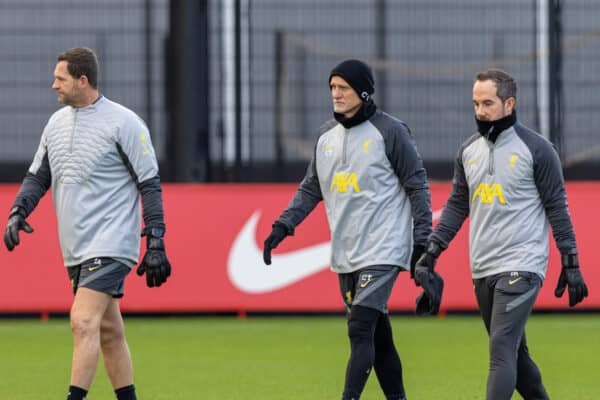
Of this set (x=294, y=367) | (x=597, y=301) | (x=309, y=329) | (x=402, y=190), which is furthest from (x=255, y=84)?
(x=402, y=190)

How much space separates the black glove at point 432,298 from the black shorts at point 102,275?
64.6 inches

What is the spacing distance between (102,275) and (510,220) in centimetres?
213

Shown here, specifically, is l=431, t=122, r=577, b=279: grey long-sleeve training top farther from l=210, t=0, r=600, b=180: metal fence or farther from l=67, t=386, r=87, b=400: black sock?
l=210, t=0, r=600, b=180: metal fence

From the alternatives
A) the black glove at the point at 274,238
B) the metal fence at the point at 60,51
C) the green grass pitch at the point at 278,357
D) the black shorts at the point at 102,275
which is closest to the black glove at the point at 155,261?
the black shorts at the point at 102,275

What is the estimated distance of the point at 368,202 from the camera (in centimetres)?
812

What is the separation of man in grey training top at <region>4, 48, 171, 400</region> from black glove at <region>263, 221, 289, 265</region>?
2.71ft

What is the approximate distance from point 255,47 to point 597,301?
476cm

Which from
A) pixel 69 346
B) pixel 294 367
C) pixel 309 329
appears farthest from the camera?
pixel 309 329

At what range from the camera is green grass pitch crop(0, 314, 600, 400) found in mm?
9992

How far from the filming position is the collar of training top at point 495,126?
7.62 meters

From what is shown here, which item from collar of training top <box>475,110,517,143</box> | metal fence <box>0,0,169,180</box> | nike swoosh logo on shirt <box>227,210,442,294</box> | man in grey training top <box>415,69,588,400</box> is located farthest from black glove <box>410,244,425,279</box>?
metal fence <box>0,0,169,180</box>

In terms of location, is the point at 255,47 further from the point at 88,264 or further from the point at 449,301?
the point at 88,264

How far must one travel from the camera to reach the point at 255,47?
16.7m

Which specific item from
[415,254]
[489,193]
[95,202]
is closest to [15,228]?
[95,202]
